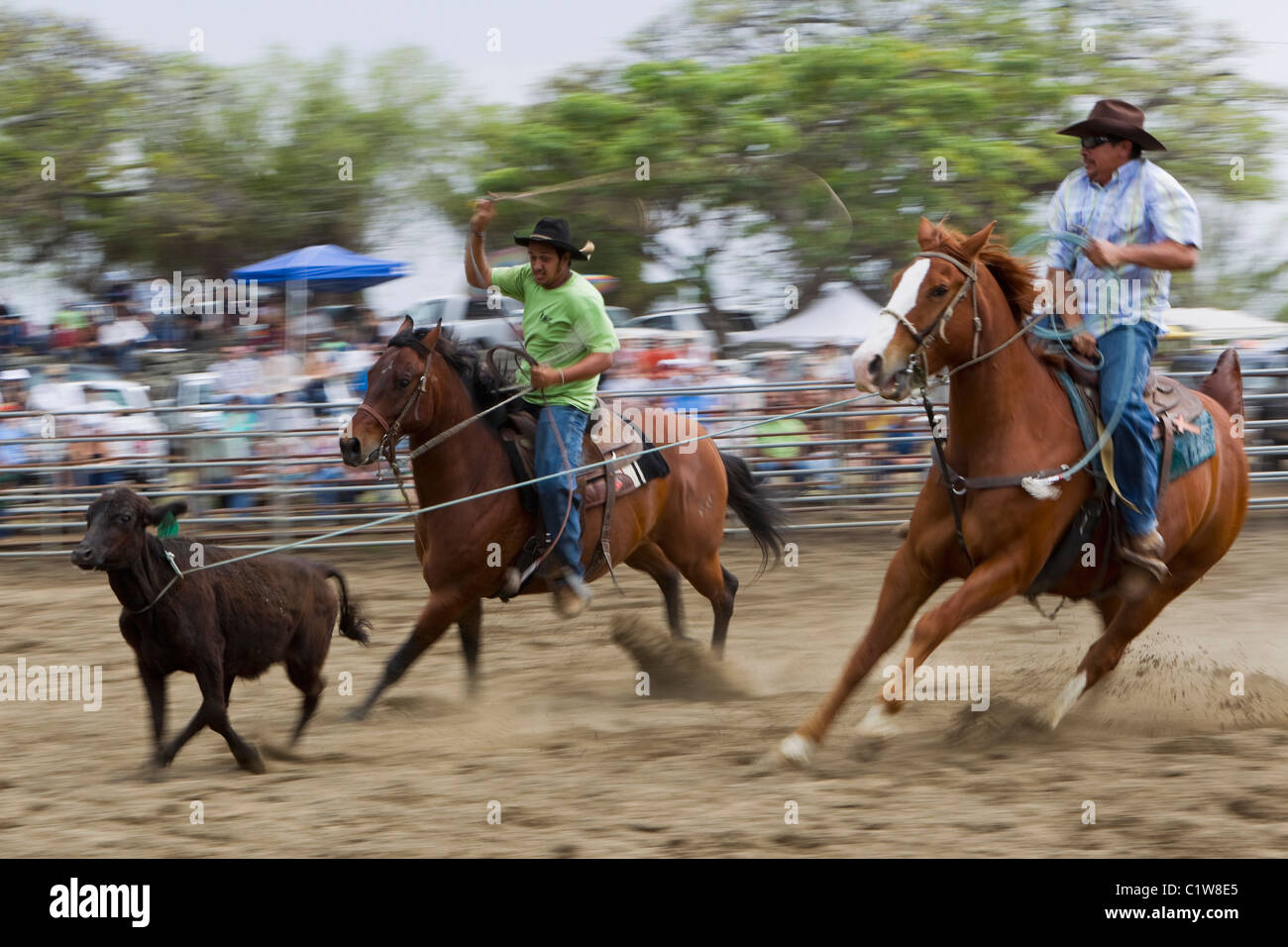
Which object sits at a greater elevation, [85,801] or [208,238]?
[208,238]

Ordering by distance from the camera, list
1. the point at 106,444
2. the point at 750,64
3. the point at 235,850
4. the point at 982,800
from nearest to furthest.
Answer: the point at 235,850 < the point at 982,800 < the point at 106,444 < the point at 750,64

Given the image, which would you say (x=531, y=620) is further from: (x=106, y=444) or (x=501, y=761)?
(x=106, y=444)

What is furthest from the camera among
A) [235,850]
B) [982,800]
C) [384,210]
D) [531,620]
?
[384,210]

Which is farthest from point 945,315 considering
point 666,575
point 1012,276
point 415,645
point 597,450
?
point 666,575

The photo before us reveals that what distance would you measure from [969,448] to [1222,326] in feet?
41.3

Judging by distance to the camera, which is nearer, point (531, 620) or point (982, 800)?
point (982, 800)

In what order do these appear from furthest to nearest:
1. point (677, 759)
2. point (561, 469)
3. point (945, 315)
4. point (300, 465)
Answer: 1. point (300, 465)
2. point (561, 469)
3. point (677, 759)
4. point (945, 315)

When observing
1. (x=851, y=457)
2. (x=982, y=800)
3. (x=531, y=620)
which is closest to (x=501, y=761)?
(x=982, y=800)

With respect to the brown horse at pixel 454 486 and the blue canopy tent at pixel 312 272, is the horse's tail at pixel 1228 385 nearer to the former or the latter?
the brown horse at pixel 454 486

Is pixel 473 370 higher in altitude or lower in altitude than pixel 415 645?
higher

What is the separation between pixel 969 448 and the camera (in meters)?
5.06

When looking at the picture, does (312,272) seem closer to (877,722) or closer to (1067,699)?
(1067,699)

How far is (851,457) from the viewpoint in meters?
11.6

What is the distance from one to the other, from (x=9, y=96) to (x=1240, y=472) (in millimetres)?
16670
